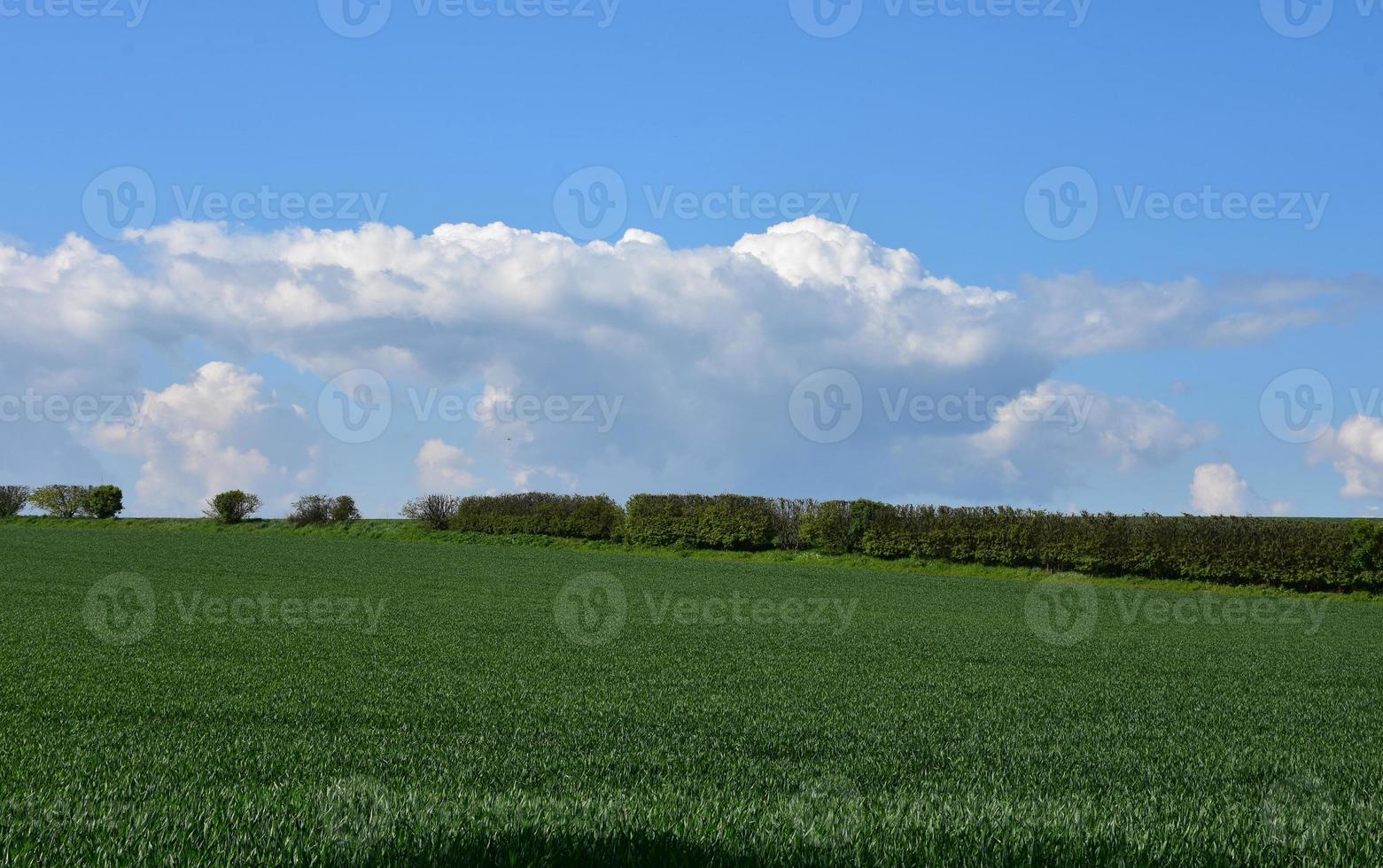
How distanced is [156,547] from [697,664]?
41.6 meters

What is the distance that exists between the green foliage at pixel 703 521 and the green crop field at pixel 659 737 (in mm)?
30215

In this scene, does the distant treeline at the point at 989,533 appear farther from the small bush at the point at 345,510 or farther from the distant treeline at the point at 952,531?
the small bush at the point at 345,510

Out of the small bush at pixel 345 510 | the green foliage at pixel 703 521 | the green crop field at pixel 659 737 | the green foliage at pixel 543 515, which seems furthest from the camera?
the small bush at pixel 345 510

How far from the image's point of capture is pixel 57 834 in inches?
226

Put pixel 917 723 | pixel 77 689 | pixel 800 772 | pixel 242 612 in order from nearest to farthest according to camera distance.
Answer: pixel 800 772 → pixel 917 723 → pixel 77 689 → pixel 242 612

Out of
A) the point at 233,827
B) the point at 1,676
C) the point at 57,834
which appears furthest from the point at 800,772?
the point at 1,676

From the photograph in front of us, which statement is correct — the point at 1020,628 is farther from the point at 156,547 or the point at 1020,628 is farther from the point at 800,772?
the point at 156,547

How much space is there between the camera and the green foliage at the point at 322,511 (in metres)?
71.2

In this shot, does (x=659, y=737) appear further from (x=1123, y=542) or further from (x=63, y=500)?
(x=63, y=500)

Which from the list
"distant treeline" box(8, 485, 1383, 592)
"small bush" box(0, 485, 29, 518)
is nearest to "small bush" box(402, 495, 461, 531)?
"distant treeline" box(8, 485, 1383, 592)

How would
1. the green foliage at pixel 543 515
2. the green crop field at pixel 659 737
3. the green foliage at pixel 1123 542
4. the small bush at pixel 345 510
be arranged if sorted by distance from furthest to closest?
1. the small bush at pixel 345 510
2. the green foliage at pixel 543 515
3. the green foliage at pixel 1123 542
4. the green crop field at pixel 659 737

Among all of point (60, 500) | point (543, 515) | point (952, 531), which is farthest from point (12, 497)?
point (952, 531)

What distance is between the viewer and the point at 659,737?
10.1m

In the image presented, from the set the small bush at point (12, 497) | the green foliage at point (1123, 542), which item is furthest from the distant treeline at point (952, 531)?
the small bush at point (12, 497)
